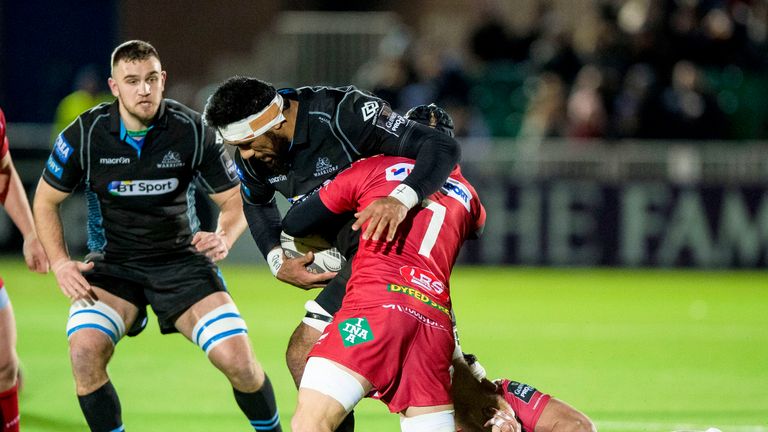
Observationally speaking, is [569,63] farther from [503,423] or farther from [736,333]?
[503,423]

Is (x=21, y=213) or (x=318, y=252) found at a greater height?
(x=318, y=252)

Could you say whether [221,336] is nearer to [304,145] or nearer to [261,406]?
[261,406]

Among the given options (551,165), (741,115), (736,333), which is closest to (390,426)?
(736,333)

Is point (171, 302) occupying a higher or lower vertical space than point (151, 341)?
higher

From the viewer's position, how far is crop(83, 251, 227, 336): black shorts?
6.42 meters

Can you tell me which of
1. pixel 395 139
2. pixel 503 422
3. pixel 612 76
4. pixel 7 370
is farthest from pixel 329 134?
pixel 612 76

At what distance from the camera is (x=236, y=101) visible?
211 inches

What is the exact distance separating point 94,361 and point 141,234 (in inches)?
33.7

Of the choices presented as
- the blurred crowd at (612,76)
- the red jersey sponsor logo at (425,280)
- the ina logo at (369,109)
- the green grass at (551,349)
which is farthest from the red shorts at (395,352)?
the blurred crowd at (612,76)

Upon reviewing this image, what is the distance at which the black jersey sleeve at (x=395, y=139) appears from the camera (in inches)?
201

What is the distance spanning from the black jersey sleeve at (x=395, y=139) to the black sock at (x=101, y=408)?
1.85 metres

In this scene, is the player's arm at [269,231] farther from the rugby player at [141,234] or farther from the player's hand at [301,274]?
the rugby player at [141,234]

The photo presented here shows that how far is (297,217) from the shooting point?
5.40 m

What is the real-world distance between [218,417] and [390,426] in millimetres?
1173
